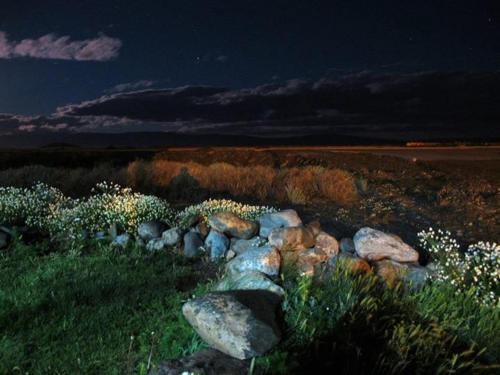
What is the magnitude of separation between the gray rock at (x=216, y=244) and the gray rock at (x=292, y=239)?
87 centimetres

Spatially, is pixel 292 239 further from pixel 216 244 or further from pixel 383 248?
pixel 216 244

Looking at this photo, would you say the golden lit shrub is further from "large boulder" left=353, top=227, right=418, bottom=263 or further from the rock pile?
"large boulder" left=353, top=227, right=418, bottom=263

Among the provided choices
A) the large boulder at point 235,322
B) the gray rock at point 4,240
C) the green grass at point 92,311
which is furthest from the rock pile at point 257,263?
the gray rock at point 4,240

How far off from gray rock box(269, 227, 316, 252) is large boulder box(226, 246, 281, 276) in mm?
489

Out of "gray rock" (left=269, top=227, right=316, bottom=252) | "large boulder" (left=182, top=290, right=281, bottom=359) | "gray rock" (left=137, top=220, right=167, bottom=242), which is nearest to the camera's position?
"large boulder" (left=182, top=290, right=281, bottom=359)

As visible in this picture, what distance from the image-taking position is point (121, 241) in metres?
7.77

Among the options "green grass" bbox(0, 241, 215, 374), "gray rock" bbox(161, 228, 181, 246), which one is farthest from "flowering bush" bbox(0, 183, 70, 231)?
"gray rock" bbox(161, 228, 181, 246)

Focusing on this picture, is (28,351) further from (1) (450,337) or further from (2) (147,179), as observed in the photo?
(2) (147,179)

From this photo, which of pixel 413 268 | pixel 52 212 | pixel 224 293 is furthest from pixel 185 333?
pixel 52 212

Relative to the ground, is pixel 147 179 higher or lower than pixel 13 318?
lower

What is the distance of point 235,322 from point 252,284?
3.66ft

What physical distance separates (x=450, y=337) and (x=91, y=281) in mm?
3751

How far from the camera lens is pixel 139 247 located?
7.52 metres

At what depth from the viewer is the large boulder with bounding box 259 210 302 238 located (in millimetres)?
7602
